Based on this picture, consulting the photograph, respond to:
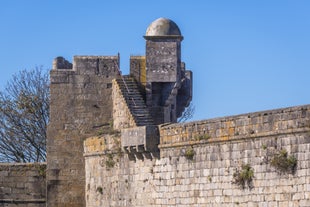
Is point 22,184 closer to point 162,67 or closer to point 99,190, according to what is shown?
point 99,190

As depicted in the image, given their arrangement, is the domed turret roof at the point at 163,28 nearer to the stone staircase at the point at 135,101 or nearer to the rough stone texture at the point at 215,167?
the stone staircase at the point at 135,101

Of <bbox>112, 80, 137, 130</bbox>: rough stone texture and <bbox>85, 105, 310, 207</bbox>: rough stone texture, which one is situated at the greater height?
<bbox>112, 80, 137, 130</bbox>: rough stone texture

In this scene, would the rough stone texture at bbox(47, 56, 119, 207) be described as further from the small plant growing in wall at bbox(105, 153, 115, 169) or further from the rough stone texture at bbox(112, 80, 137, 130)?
the small plant growing in wall at bbox(105, 153, 115, 169)

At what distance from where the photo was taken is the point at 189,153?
3556 cm

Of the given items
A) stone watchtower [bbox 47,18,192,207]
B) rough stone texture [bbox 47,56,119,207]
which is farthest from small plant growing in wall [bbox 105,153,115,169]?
rough stone texture [bbox 47,56,119,207]

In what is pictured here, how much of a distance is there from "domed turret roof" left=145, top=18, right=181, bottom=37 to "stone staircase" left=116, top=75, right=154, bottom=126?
1628 mm

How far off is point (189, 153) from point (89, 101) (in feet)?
26.9

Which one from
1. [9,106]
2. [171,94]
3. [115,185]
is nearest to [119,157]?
[115,185]

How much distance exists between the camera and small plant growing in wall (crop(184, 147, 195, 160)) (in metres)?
35.5

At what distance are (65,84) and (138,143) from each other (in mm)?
6148

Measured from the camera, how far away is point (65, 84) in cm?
4328

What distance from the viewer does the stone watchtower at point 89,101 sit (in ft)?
138

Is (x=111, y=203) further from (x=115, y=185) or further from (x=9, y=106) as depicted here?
(x=9, y=106)

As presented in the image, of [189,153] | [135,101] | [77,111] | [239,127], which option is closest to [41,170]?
[77,111]
